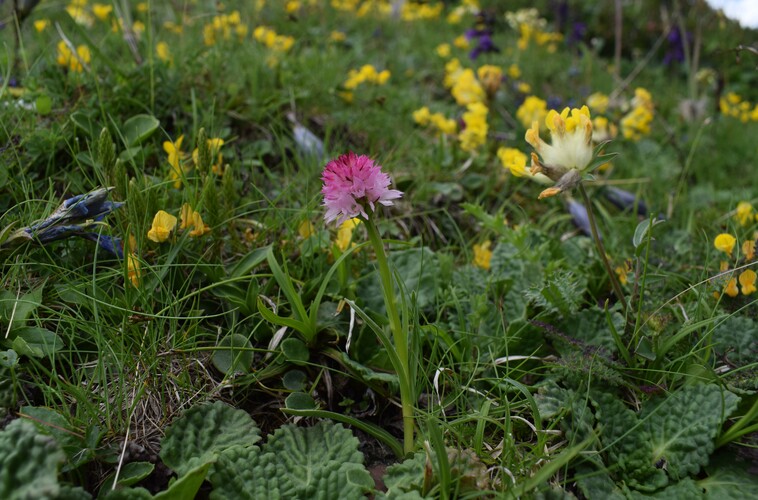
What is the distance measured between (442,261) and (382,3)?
15.0 feet

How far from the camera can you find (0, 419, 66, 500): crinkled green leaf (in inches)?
41.2

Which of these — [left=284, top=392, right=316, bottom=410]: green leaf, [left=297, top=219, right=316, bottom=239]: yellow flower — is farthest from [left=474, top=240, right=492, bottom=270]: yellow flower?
[left=284, top=392, right=316, bottom=410]: green leaf

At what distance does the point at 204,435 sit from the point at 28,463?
14.6 inches

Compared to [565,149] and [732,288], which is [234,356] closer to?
[565,149]

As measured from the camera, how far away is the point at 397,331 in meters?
1.33

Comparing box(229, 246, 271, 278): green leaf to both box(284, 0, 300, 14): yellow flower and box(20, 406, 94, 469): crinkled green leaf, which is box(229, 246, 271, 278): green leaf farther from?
box(284, 0, 300, 14): yellow flower

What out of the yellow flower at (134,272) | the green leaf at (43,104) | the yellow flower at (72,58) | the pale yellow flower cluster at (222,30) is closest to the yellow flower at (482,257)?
the yellow flower at (134,272)

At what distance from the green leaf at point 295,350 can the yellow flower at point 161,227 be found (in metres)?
0.41

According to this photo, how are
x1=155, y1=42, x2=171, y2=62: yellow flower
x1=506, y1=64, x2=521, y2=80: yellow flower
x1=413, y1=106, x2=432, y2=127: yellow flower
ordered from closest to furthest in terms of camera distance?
x1=155, y1=42, x2=171, y2=62: yellow flower → x1=413, y1=106, x2=432, y2=127: yellow flower → x1=506, y1=64, x2=521, y2=80: yellow flower

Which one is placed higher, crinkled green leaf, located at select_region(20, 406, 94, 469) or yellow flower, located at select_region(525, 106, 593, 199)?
yellow flower, located at select_region(525, 106, 593, 199)

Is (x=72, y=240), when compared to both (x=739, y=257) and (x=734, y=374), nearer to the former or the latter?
(x=734, y=374)

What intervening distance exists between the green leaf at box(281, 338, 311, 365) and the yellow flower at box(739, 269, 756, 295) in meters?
1.13

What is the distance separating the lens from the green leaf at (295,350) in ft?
5.15

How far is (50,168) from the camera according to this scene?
2.04 metres
